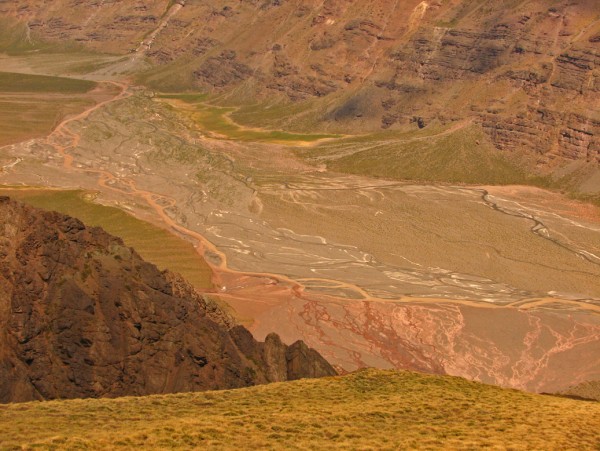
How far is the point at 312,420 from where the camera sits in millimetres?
27438

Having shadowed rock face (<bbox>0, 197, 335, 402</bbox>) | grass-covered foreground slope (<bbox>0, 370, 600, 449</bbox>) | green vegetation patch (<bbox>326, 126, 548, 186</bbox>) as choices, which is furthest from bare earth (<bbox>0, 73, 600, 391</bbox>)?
grass-covered foreground slope (<bbox>0, 370, 600, 449</bbox>)

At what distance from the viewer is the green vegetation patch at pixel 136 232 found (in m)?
65.4

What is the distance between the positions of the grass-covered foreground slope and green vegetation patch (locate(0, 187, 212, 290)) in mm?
30484

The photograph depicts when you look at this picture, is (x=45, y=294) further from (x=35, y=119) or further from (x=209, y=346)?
(x=35, y=119)

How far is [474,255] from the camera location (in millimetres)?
74125

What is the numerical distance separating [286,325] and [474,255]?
26.9m

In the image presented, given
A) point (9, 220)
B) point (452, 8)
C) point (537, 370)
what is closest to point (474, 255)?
point (537, 370)

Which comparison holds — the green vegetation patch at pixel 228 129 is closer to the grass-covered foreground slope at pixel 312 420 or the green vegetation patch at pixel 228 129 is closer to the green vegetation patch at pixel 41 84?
the green vegetation patch at pixel 41 84

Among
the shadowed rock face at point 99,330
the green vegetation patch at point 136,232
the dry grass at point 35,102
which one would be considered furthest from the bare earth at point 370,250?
the shadowed rock face at point 99,330

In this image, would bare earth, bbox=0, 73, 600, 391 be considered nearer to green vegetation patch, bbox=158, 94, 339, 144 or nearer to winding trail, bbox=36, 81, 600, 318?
winding trail, bbox=36, 81, 600, 318

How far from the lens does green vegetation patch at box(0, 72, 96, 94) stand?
172 metres

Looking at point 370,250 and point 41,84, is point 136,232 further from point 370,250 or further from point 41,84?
point 41,84

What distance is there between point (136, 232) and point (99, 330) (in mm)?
43186

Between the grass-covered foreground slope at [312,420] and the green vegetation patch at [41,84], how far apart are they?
15278cm
